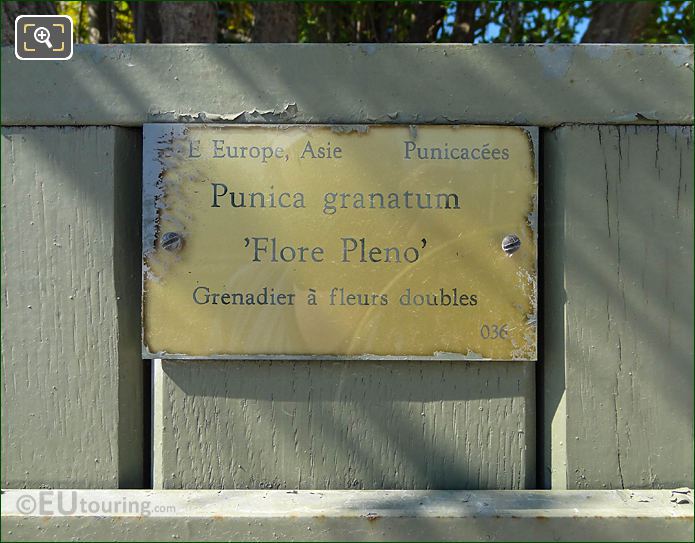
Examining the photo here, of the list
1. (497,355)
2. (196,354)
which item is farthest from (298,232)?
(497,355)

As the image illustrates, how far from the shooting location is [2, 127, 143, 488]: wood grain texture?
6.20ft

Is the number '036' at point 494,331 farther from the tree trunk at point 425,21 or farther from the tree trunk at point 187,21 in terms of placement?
the tree trunk at point 425,21

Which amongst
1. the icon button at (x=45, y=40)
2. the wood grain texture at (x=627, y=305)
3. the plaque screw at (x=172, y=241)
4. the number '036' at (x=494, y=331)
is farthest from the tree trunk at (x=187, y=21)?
the number '036' at (x=494, y=331)

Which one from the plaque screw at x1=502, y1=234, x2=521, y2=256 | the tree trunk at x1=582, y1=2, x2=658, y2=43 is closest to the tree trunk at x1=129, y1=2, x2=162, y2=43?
the tree trunk at x1=582, y1=2, x2=658, y2=43

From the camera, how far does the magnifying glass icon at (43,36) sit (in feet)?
6.24

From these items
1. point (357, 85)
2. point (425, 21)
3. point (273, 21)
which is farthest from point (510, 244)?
point (425, 21)

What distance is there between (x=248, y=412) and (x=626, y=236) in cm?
123

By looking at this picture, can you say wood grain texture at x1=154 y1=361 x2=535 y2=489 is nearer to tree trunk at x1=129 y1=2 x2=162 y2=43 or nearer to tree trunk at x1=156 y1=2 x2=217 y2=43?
tree trunk at x1=156 y1=2 x2=217 y2=43

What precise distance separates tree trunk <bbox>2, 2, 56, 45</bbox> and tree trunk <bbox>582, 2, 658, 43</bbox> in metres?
3.05

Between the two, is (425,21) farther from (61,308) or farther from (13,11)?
(61,308)

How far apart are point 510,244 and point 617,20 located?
269 centimetres

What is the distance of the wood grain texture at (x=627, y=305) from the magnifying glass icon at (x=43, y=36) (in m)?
1.55

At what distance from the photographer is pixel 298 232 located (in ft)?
6.13

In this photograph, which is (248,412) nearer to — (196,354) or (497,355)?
Result: (196,354)
